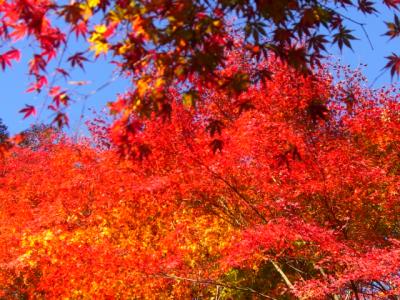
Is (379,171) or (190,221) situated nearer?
(379,171)

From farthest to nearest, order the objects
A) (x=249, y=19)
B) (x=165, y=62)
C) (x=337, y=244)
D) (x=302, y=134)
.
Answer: (x=302, y=134) → (x=337, y=244) → (x=249, y=19) → (x=165, y=62)

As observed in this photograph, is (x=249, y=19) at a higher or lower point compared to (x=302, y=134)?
lower

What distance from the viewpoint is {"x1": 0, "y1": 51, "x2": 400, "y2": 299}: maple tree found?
11.5m

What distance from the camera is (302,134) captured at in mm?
13039

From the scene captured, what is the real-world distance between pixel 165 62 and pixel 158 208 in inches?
449

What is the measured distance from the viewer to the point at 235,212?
44.6 ft

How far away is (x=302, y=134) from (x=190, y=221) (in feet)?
12.5

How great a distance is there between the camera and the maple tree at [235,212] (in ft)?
37.8

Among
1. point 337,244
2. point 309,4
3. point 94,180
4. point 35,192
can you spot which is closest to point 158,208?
point 94,180

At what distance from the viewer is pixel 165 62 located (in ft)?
13.3

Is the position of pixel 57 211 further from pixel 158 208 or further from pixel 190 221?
pixel 190 221

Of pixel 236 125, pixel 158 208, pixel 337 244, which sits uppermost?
pixel 236 125

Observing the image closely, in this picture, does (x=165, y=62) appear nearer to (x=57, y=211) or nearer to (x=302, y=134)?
(x=302, y=134)

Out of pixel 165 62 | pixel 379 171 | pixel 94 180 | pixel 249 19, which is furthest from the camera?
pixel 94 180
